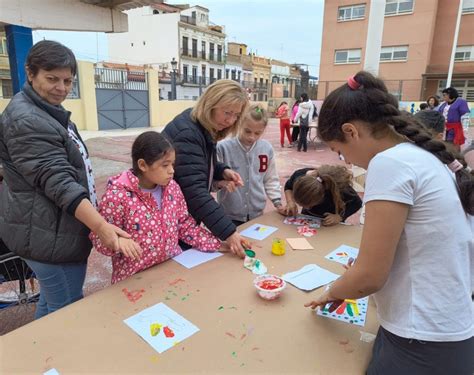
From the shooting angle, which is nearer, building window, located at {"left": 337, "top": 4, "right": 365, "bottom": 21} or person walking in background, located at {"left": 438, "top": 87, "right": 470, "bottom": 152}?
person walking in background, located at {"left": 438, "top": 87, "right": 470, "bottom": 152}

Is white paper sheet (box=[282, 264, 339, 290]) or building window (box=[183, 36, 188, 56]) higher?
building window (box=[183, 36, 188, 56])

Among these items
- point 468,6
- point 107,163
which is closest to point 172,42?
point 468,6

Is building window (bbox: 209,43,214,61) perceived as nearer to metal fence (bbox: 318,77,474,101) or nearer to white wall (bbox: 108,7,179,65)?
white wall (bbox: 108,7,179,65)

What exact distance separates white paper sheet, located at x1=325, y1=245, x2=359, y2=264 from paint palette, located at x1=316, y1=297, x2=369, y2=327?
0.41 metres

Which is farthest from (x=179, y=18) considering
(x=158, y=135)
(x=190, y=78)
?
(x=158, y=135)

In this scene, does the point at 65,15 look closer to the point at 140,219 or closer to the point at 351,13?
the point at 140,219

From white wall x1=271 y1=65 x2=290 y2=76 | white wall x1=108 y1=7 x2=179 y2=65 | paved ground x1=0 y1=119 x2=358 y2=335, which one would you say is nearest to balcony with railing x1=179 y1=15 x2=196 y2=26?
white wall x1=108 y1=7 x2=179 y2=65

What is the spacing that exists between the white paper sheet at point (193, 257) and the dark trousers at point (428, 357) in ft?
3.09

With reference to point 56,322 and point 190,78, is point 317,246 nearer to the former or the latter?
point 56,322

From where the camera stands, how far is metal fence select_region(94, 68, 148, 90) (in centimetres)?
1435

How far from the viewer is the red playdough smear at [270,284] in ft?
4.59

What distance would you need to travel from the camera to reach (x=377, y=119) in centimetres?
96

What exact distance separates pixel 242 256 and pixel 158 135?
0.72 m

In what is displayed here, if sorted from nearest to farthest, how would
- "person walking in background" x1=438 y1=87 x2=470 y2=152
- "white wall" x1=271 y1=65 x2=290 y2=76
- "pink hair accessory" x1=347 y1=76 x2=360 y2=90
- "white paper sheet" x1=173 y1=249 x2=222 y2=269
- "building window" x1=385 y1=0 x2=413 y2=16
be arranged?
1. "pink hair accessory" x1=347 y1=76 x2=360 y2=90
2. "white paper sheet" x1=173 y1=249 x2=222 y2=269
3. "person walking in background" x1=438 y1=87 x2=470 y2=152
4. "building window" x1=385 y1=0 x2=413 y2=16
5. "white wall" x1=271 y1=65 x2=290 y2=76
